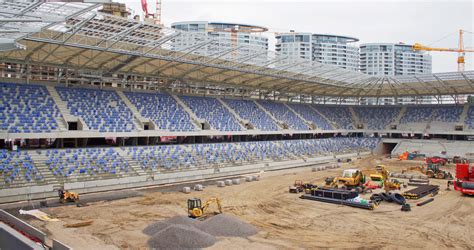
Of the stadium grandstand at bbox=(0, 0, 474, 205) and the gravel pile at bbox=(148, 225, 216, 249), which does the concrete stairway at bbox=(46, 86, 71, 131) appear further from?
the gravel pile at bbox=(148, 225, 216, 249)

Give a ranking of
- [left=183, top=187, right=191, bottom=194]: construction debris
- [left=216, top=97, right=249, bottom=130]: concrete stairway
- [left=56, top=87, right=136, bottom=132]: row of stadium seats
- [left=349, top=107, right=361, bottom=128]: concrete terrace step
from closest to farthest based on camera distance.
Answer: [left=183, top=187, right=191, bottom=194]: construction debris < [left=56, top=87, right=136, bottom=132]: row of stadium seats < [left=216, top=97, right=249, bottom=130]: concrete stairway < [left=349, top=107, right=361, bottom=128]: concrete terrace step

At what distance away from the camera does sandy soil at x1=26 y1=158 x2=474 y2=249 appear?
16.5m

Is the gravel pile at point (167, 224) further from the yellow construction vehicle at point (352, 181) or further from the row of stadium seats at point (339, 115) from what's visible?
the row of stadium seats at point (339, 115)

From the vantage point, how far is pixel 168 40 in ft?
90.9

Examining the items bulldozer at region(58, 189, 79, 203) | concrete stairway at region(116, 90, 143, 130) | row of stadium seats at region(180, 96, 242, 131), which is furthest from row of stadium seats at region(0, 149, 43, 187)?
row of stadium seats at region(180, 96, 242, 131)

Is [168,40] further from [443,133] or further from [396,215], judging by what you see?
[443,133]

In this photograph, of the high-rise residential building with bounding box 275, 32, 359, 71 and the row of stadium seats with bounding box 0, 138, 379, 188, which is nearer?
the row of stadium seats with bounding box 0, 138, 379, 188

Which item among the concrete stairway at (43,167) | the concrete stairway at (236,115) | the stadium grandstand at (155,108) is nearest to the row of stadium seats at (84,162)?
the stadium grandstand at (155,108)

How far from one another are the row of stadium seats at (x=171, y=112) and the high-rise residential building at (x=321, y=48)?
92383 millimetres

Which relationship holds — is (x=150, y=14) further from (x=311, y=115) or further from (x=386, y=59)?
(x=386, y=59)

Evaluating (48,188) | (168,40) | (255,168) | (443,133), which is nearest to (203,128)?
(255,168)

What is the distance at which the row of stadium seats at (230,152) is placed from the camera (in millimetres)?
33344

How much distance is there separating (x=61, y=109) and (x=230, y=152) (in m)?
17.0

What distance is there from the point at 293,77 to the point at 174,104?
45.4 ft
